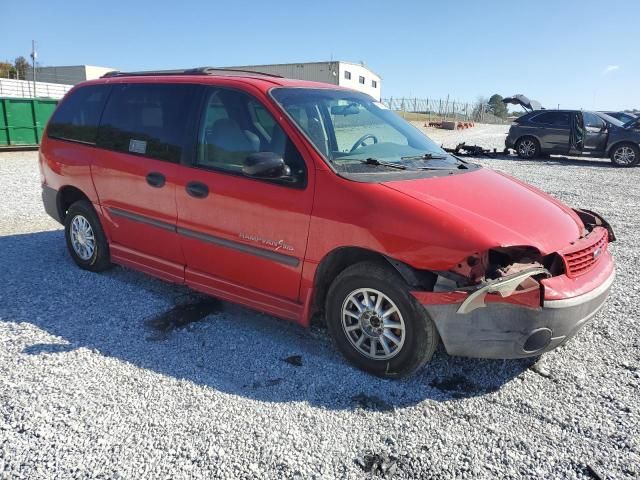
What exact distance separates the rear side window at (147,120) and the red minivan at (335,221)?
0.05ft

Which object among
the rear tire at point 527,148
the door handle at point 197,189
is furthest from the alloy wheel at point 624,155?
the door handle at point 197,189

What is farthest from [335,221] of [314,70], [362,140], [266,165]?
[314,70]

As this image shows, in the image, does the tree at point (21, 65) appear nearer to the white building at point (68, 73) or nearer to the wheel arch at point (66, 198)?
the white building at point (68, 73)

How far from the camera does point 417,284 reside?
3.08 metres

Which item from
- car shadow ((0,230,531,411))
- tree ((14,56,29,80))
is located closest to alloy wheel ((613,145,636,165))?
car shadow ((0,230,531,411))

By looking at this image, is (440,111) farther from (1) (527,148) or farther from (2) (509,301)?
(2) (509,301)

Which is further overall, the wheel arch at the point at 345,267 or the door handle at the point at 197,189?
the door handle at the point at 197,189

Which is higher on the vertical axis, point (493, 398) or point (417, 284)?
point (417, 284)

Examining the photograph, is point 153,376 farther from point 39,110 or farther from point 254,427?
point 39,110

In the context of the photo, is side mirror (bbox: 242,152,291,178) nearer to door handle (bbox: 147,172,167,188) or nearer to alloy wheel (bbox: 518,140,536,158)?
door handle (bbox: 147,172,167,188)

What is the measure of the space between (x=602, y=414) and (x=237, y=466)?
212 cm

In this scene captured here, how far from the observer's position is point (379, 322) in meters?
3.26

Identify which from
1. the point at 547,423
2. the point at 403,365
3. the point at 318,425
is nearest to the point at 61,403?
the point at 318,425

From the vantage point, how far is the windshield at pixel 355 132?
3.63 metres
